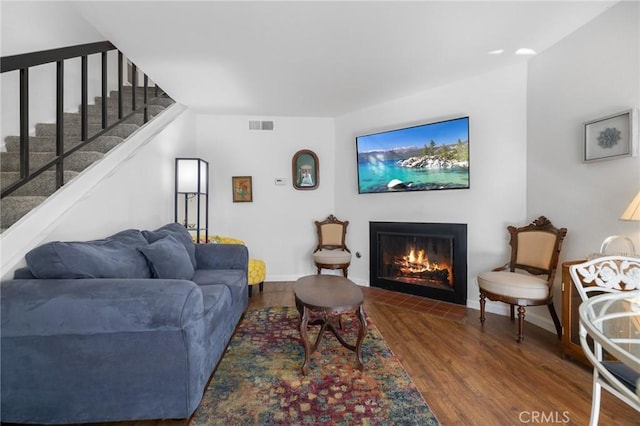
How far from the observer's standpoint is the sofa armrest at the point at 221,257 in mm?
2752

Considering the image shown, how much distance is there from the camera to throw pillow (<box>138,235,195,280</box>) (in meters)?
1.95

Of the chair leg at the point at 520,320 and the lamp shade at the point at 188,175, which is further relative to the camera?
the lamp shade at the point at 188,175

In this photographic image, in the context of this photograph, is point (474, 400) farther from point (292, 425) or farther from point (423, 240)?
point (423, 240)

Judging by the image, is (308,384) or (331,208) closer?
(308,384)

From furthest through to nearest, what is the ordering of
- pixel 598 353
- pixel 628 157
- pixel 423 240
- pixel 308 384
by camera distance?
pixel 423 240
pixel 628 157
pixel 308 384
pixel 598 353

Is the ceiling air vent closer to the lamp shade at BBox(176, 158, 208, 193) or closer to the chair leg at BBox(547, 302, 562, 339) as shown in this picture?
the lamp shade at BBox(176, 158, 208, 193)

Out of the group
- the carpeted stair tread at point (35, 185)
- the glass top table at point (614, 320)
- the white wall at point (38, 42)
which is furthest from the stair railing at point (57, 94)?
the glass top table at point (614, 320)

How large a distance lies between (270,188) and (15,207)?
2726mm

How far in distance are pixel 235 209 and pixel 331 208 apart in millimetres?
1444

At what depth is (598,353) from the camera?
1079mm

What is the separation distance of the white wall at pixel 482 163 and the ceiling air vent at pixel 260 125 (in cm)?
174

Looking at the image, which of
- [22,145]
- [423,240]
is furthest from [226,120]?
[423,240]

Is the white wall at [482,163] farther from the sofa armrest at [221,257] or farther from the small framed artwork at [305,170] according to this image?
the sofa armrest at [221,257]

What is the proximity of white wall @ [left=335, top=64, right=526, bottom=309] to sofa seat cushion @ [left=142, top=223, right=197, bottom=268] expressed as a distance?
2413 millimetres
